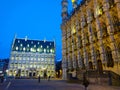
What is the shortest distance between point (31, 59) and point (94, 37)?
65.6 meters

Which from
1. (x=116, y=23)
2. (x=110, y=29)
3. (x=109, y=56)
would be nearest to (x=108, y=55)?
(x=109, y=56)

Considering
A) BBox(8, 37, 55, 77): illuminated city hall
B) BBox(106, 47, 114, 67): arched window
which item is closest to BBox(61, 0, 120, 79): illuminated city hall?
BBox(106, 47, 114, 67): arched window

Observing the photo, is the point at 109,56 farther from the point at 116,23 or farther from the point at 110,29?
the point at 116,23

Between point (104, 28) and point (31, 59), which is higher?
point (104, 28)

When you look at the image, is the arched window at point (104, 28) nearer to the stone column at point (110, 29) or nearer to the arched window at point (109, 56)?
the stone column at point (110, 29)

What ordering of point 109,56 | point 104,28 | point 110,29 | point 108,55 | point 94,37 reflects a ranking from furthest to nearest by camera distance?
point 94,37
point 104,28
point 108,55
point 109,56
point 110,29

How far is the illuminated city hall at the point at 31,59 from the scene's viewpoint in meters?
92.6

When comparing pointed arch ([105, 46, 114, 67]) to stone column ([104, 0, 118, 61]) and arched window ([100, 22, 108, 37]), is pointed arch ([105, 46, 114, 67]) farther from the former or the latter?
arched window ([100, 22, 108, 37])

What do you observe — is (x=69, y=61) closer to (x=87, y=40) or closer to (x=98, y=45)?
(x=87, y=40)

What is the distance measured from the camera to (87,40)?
39750mm

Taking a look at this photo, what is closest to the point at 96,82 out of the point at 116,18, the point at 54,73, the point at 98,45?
the point at 98,45

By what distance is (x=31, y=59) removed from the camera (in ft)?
312

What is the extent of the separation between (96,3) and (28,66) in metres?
68.9

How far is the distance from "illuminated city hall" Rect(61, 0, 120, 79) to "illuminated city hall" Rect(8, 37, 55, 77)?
45205 millimetres
